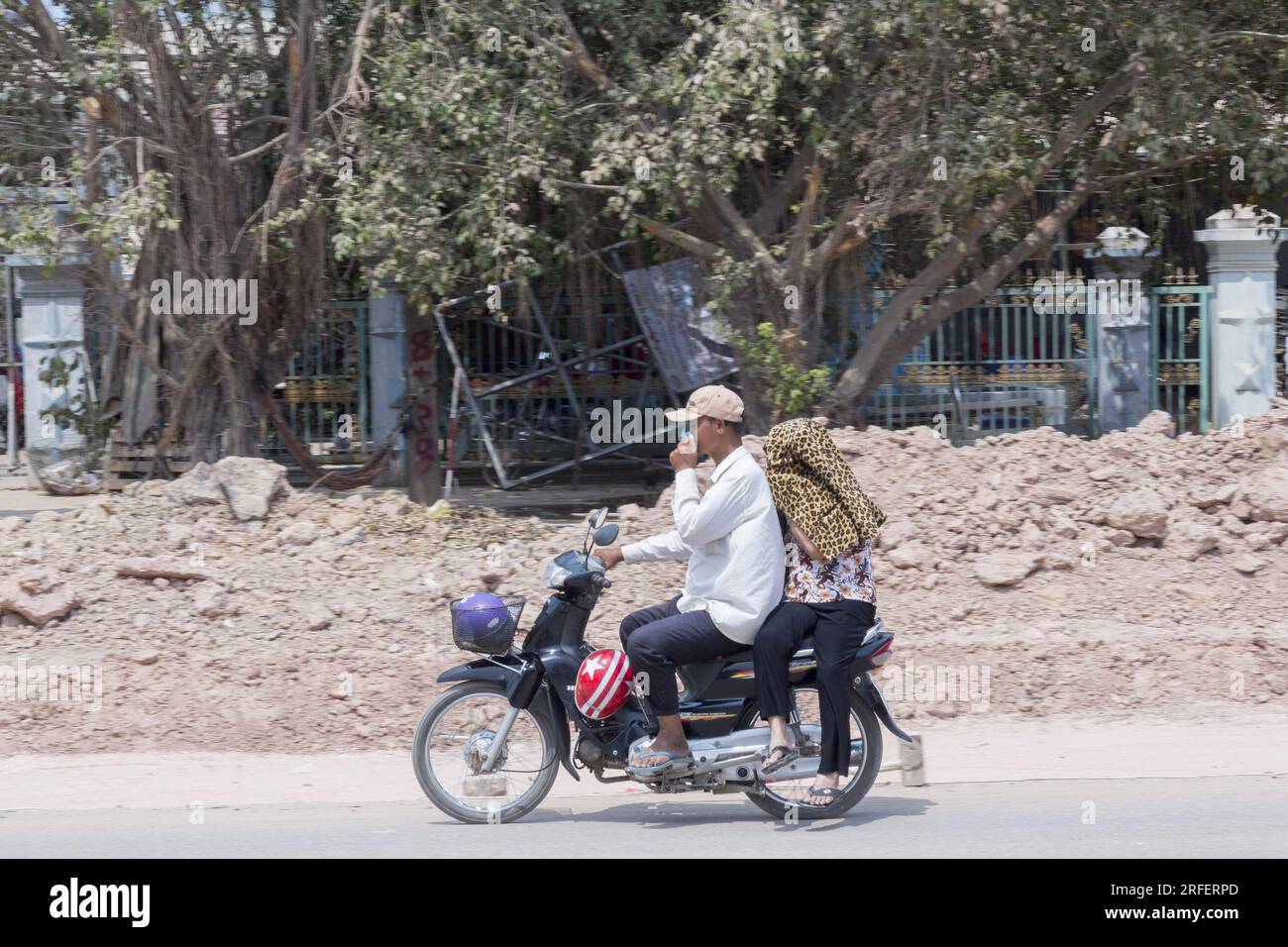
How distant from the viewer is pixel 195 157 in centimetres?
1123

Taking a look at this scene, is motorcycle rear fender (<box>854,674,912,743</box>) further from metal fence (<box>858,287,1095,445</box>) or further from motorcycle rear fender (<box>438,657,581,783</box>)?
metal fence (<box>858,287,1095,445</box>)

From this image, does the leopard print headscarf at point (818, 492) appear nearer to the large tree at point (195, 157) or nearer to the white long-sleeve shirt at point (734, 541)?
the white long-sleeve shirt at point (734, 541)

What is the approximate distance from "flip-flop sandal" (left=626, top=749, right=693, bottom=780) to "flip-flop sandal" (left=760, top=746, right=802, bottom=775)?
0.97ft

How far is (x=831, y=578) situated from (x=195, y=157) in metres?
7.90

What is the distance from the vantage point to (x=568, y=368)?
1460 centimetres

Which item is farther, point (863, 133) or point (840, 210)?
point (840, 210)

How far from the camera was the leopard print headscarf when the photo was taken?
17.3ft

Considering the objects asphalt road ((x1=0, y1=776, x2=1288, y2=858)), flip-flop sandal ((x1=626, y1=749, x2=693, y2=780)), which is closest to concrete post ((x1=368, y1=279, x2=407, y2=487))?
asphalt road ((x1=0, y1=776, x2=1288, y2=858))

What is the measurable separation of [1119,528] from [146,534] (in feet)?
20.2

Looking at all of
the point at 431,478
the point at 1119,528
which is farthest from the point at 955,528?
the point at 431,478

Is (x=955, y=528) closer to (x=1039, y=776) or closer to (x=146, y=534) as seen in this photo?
(x=1039, y=776)

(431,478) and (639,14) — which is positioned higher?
(639,14)

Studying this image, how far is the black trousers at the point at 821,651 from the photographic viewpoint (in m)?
5.26

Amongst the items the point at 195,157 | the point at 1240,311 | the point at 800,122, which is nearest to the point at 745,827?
the point at 800,122
